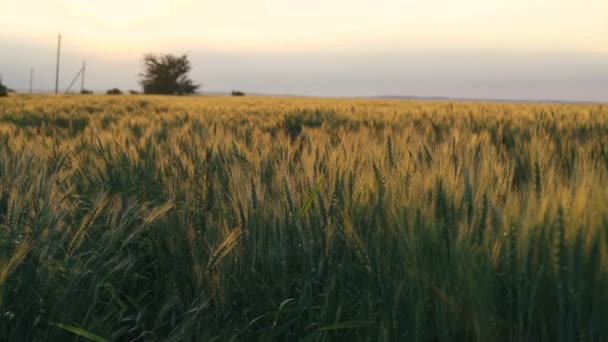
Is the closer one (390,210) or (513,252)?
(513,252)

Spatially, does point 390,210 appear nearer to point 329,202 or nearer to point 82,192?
point 329,202

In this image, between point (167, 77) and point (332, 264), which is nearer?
point (332, 264)

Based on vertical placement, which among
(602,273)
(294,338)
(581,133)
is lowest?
(294,338)

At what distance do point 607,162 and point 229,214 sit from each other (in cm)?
168

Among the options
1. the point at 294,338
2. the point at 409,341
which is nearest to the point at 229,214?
the point at 294,338

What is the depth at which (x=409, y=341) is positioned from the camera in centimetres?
104

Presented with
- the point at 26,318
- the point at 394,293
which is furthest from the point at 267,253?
the point at 26,318

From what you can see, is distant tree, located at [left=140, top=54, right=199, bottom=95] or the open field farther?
distant tree, located at [left=140, top=54, right=199, bottom=95]

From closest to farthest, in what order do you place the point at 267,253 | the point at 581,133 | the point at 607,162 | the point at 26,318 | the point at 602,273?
the point at 602,273 < the point at 26,318 < the point at 267,253 < the point at 607,162 < the point at 581,133

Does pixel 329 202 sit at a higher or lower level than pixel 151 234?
higher

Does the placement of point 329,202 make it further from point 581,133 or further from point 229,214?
point 581,133

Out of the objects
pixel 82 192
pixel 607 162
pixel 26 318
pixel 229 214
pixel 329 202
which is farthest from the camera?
pixel 607 162

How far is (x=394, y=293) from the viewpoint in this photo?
112cm

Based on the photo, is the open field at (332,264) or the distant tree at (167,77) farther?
the distant tree at (167,77)
